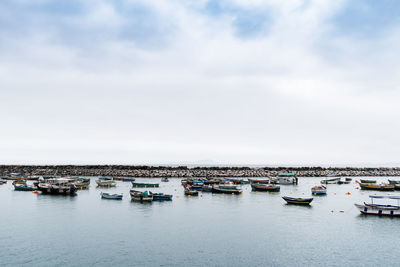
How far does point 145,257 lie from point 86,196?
4823cm

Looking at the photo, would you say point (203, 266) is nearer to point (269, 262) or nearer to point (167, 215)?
point (269, 262)

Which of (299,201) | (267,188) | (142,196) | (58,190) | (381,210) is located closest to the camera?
(381,210)

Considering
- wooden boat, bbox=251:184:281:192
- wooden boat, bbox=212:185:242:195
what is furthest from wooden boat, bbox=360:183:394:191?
wooden boat, bbox=212:185:242:195

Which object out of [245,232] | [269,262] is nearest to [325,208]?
[245,232]

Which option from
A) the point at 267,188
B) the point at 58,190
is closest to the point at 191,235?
the point at 58,190

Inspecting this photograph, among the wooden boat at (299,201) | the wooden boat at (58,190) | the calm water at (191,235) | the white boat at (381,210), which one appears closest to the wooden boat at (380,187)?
the calm water at (191,235)

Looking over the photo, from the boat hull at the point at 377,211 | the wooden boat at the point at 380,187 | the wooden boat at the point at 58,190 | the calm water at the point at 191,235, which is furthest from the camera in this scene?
the wooden boat at the point at 380,187

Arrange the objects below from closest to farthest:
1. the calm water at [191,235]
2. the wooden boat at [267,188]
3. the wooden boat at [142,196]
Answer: the calm water at [191,235], the wooden boat at [142,196], the wooden boat at [267,188]

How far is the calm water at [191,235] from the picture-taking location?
32562 millimetres

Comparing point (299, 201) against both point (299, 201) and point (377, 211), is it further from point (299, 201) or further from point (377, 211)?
point (377, 211)

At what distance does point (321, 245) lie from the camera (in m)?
37.3

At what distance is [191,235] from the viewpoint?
41000 millimetres

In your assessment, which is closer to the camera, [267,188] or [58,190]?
[58,190]

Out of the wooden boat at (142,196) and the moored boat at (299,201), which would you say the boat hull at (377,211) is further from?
the wooden boat at (142,196)
